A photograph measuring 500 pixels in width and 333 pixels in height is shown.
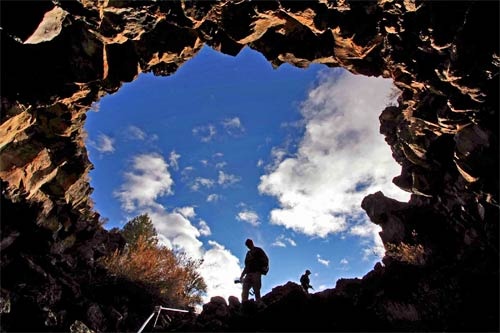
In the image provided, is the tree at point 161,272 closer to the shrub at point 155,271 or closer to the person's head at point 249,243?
the shrub at point 155,271

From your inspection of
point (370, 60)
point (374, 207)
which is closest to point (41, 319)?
point (370, 60)

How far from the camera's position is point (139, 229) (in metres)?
22.7

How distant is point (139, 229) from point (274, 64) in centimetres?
1810

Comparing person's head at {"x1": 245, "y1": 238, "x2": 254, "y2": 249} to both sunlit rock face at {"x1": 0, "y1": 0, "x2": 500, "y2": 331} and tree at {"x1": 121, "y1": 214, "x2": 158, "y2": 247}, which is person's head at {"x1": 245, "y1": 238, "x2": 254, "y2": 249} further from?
tree at {"x1": 121, "y1": 214, "x2": 158, "y2": 247}

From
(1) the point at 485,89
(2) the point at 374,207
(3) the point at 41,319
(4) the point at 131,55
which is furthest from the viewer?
(2) the point at 374,207

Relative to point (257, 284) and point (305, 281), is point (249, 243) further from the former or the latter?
point (305, 281)

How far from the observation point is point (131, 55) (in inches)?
309

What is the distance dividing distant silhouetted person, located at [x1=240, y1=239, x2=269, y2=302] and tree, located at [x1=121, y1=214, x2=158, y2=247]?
463 inches

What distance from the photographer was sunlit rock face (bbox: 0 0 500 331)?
6395 millimetres

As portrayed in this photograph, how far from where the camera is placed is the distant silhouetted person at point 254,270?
11.1 meters

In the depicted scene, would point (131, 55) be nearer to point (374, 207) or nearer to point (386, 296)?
point (386, 296)

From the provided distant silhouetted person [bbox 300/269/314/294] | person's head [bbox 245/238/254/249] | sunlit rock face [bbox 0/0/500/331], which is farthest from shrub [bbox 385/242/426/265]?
person's head [bbox 245/238/254/249]

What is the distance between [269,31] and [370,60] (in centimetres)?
332

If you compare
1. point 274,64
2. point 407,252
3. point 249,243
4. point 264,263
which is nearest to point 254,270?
point 264,263
